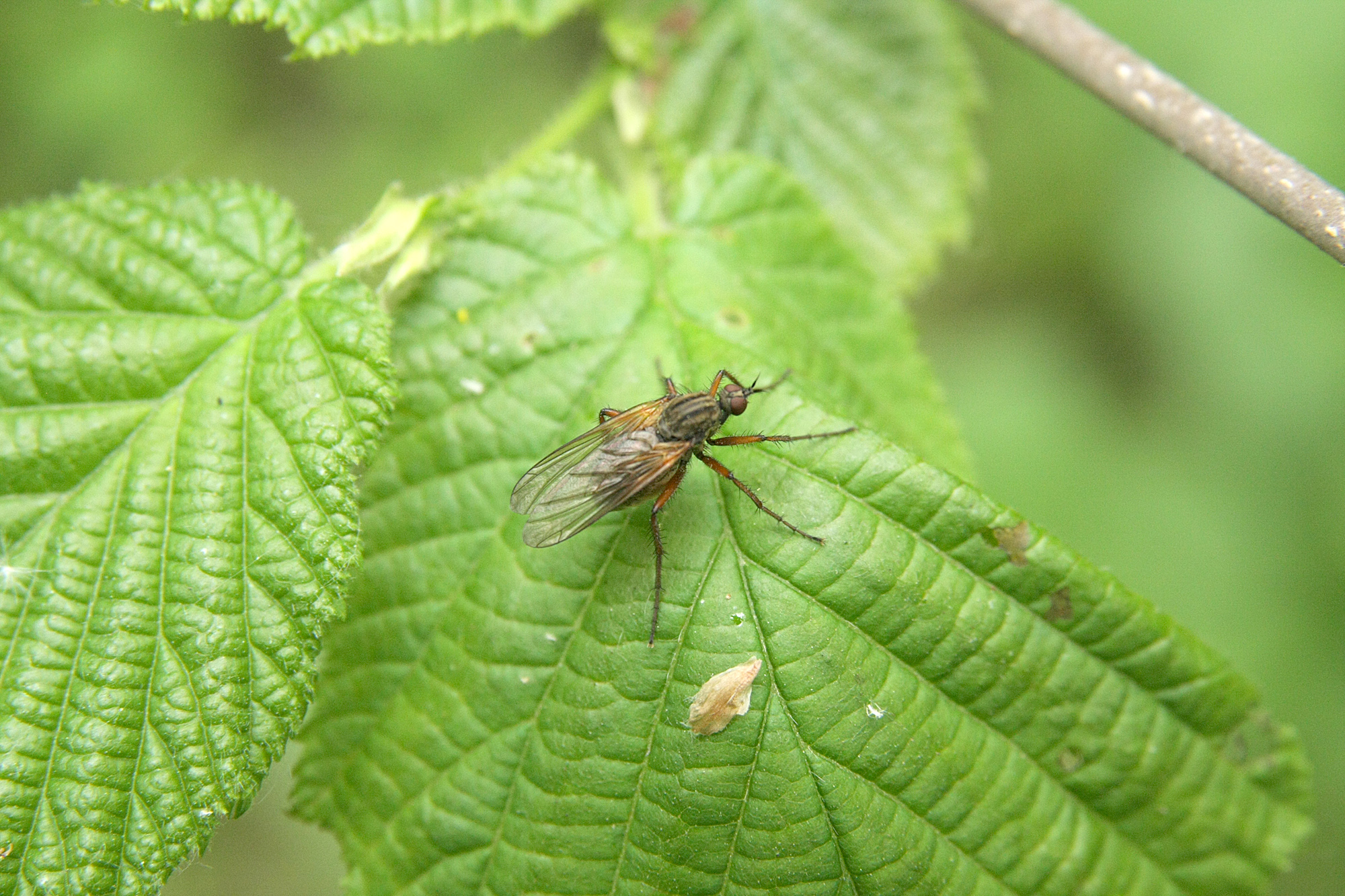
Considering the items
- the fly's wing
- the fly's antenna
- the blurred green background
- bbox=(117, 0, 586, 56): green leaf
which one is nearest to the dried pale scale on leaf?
the fly's wing

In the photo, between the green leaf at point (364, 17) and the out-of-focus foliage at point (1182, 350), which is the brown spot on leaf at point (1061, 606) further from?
the out-of-focus foliage at point (1182, 350)

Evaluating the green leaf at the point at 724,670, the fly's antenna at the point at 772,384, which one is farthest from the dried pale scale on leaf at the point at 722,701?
the fly's antenna at the point at 772,384

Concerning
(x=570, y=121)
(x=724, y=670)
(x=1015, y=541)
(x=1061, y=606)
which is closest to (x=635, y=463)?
(x=724, y=670)

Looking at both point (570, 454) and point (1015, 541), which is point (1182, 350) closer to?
point (1015, 541)

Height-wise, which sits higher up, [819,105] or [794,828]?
[819,105]

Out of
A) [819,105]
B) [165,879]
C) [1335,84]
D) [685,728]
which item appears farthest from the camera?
[1335,84]

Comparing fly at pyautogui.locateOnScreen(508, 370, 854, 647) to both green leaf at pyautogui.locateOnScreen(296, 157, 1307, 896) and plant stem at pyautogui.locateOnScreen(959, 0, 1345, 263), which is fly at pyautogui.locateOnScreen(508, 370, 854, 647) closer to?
green leaf at pyautogui.locateOnScreen(296, 157, 1307, 896)

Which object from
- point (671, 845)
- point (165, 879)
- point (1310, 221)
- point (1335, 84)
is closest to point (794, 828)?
point (671, 845)

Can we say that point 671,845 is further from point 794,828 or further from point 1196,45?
point 1196,45
